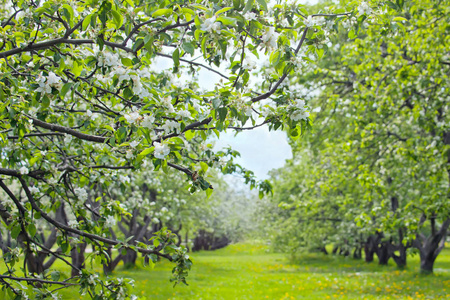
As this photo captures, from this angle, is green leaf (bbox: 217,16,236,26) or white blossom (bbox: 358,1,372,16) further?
white blossom (bbox: 358,1,372,16)

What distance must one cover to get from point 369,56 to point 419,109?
1533 mm

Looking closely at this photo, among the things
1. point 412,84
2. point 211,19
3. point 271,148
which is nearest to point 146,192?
point 412,84

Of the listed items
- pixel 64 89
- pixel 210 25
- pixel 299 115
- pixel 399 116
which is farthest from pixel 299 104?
pixel 399 116

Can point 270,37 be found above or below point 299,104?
above

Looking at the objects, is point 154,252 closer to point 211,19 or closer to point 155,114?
point 155,114

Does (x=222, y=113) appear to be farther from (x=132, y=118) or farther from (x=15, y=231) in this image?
(x=15, y=231)

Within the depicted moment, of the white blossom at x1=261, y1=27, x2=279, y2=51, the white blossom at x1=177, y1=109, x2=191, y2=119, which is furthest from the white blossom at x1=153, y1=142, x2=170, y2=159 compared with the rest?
the white blossom at x1=261, y1=27, x2=279, y2=51

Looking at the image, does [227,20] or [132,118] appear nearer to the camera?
[227,20]

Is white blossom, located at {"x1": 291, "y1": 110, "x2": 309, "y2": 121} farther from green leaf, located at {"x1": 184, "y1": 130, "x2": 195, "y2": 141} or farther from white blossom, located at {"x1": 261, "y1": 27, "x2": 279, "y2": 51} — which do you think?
green leaf, located at {"x1": 184, "y1": 130, "x2": 195, "y2": 141}

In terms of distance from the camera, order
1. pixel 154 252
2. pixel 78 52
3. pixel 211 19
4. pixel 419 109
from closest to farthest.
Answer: pixel 211 19
pixel 78 52
pixel 154 252
pixel 419 109

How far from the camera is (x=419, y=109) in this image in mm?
7324

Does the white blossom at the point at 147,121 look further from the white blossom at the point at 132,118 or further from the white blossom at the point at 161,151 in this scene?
the white blossom at the point at 161,151

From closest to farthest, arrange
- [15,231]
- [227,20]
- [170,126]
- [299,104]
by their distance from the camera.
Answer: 1. [227,20]
2. [299,104]
3. [170,126]
4. [15,231]

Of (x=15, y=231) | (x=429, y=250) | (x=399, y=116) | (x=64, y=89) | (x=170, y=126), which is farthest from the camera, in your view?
(x=429, y=250)
